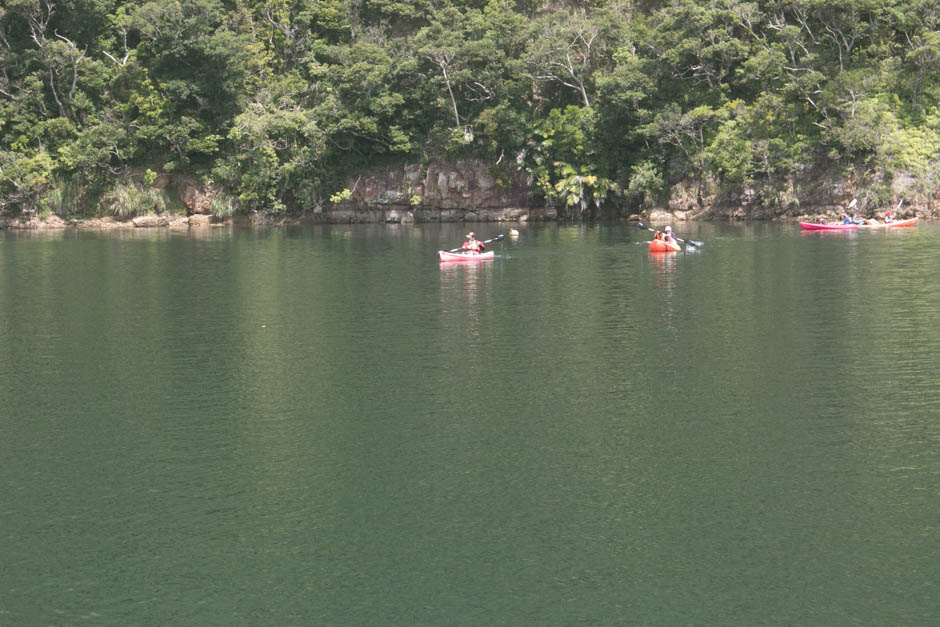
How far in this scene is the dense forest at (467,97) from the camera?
7138cm

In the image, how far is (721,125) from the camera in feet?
243

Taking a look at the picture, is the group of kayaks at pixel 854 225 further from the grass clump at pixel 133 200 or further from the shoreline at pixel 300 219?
the grass clump at pixel 133 200

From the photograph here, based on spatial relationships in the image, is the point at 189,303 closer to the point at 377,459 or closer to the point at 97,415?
the point at 97,415

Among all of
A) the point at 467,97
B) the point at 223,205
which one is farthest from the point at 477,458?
the point at 223,205

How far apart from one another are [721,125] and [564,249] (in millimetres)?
24739

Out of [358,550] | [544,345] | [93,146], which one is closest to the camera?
[358,550]

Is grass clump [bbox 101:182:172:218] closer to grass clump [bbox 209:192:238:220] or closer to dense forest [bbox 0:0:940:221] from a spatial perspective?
dense forest [bbox 0:0:940:221]

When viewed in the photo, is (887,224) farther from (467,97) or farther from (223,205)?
(223,205)

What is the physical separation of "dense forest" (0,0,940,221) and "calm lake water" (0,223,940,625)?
123ft

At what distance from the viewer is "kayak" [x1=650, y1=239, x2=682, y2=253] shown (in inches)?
2021

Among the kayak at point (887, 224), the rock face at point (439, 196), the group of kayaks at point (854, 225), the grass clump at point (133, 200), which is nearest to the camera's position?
the group of kayaks at point (854, 225)

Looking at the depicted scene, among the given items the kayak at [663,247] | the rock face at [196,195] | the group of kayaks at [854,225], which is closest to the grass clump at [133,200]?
the rock face at [196,195]

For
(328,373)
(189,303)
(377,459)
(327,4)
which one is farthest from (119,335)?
(327,4)

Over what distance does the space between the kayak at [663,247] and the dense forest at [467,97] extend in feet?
78.4
